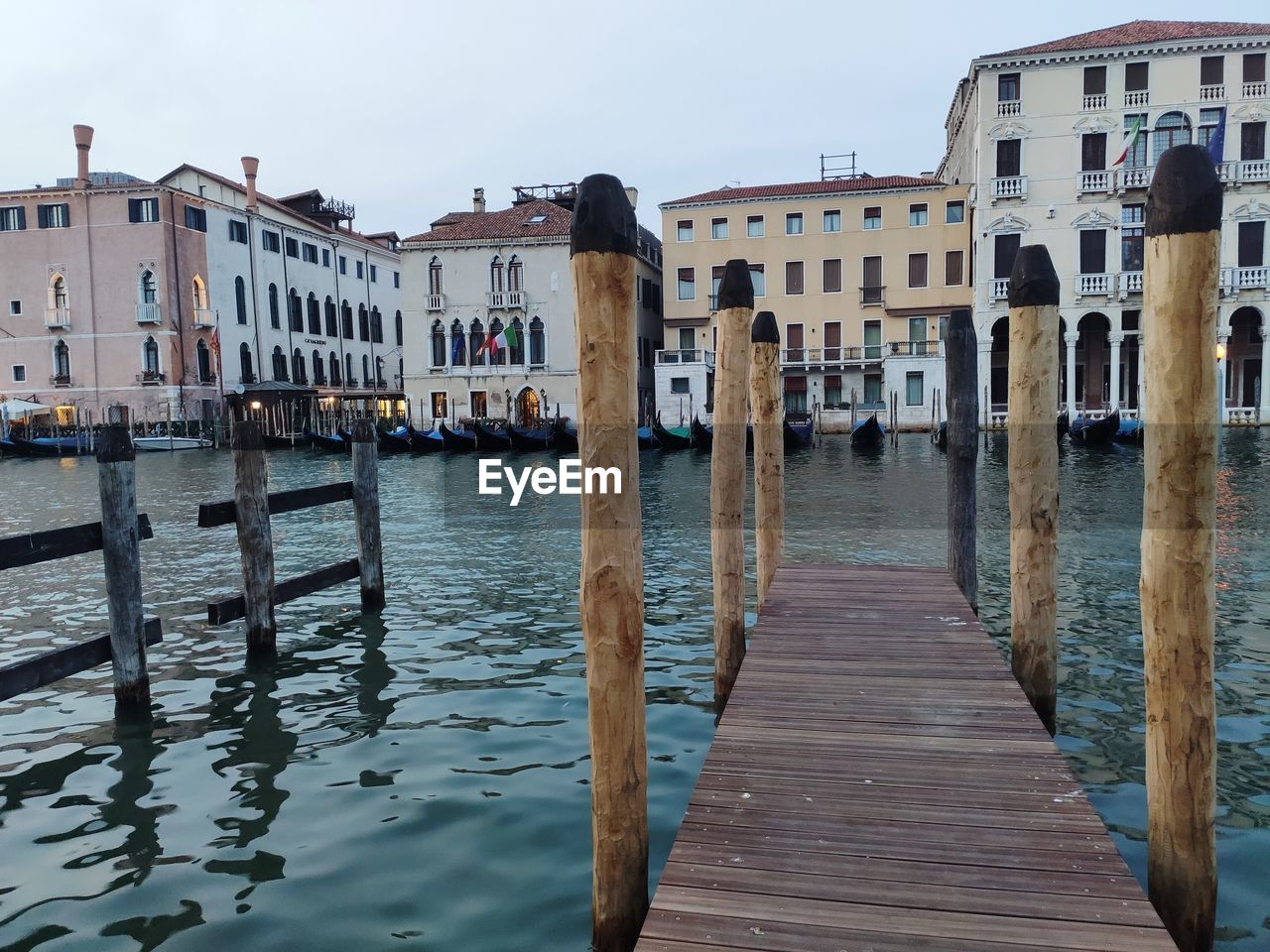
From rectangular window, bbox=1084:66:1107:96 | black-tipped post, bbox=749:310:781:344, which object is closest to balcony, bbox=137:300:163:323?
rectangular window, bbox=1084:66:1107:96

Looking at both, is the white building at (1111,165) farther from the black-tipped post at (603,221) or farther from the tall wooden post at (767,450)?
the black-tipped post at (603,221)

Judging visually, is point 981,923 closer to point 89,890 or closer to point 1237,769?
point 1237,769

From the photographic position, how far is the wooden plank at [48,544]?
415 centimetres

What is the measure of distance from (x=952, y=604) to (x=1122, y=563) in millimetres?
4453

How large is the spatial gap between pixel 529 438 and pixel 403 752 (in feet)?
84.3

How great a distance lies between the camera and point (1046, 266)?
14.3 feet

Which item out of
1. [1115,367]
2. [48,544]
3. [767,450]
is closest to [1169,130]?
[1115,367]

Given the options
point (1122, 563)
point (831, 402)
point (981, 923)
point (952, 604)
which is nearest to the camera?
point (981, 923)

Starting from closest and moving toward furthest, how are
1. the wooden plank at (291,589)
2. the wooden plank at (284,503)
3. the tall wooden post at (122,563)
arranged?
the tall wooden post at (122,563)
the wooden plank at (284,503)
the wooden plank at (291,589)

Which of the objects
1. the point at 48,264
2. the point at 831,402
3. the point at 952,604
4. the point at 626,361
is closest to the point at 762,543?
the point at 952,604

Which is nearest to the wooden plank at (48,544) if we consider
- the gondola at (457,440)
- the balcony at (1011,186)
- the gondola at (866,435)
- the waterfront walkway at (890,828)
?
the waterfront walkway at (890,828)

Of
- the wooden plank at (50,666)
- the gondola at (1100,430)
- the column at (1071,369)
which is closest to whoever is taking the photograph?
the wooden plank at (50,666)

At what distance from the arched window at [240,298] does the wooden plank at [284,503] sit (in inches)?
1328

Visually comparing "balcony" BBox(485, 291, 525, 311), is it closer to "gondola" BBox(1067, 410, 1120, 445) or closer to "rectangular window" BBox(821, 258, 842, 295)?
"rectangular window" BBox(821, 258, 842, 295)
